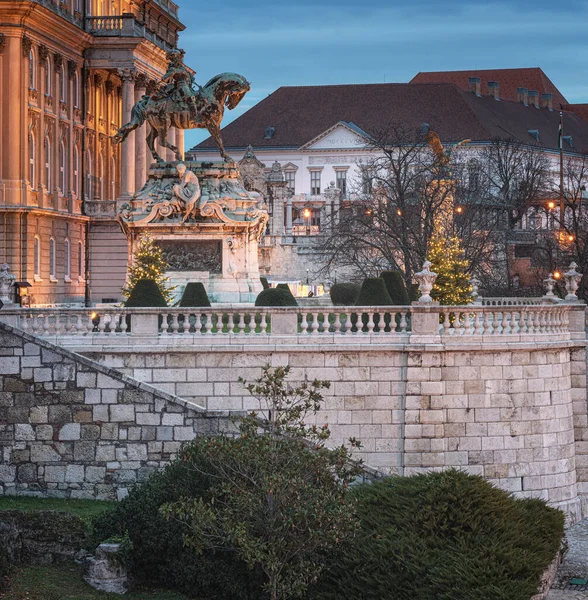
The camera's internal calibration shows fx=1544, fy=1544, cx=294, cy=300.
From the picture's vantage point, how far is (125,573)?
24.2 metres

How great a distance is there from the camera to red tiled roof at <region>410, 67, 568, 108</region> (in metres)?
166

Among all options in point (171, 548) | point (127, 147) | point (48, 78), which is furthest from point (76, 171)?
point (171, 548)

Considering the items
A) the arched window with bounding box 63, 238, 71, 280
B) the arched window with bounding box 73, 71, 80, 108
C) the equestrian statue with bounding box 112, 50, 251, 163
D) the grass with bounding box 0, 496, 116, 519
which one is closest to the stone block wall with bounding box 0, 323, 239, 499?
the grass with bounding box 0, 496, 116, 519

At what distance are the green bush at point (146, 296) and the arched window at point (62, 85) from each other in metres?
46.9

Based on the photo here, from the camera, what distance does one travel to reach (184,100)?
136 ft

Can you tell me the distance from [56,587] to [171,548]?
1.90 meters

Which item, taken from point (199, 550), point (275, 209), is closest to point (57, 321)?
point (199, 550)

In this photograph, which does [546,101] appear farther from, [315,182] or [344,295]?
[344,295]

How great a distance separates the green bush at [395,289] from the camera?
3969 centimetres

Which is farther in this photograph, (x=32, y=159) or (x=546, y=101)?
(x=546, y=101)

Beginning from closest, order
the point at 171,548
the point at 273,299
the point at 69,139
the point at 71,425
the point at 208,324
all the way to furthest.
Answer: the point at 171,548
the point at 71,425
the point at 208,324
the point at 273,299
the point at 69,139

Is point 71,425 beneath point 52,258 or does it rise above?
beneath

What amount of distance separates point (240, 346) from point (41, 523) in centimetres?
662

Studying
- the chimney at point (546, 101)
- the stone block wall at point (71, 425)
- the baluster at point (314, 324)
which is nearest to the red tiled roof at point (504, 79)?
the chimney at point (546, 101)
